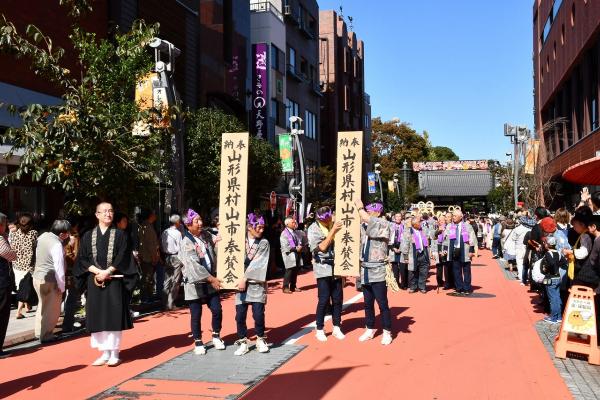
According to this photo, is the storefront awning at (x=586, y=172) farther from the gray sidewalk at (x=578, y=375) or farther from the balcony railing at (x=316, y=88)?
the balcony railing at (x=316, y=88)

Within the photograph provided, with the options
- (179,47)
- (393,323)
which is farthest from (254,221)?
(179,47)

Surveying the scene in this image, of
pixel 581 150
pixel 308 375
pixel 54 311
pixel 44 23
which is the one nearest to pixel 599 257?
pixel 308 375

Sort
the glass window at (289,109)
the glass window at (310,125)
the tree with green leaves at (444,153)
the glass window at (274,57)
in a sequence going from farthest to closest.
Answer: the tree with green leaves at (444,153) → the glass window at (310,125) → the glass window at (289,109) → the glass window at (274,57)

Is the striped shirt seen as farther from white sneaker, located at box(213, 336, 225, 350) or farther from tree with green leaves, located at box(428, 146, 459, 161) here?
tree with green leaves, located at box(428, 146, 459, 161)

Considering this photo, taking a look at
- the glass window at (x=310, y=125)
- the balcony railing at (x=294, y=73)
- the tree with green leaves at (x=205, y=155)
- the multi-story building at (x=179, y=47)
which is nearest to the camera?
the multi-story building at (x=179, y=47)

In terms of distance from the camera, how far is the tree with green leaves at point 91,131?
9828 millimetres

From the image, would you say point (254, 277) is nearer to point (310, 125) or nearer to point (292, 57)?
point (292, 57)

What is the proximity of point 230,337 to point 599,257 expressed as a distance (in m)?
4.96

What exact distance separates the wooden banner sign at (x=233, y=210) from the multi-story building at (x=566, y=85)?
752 inches

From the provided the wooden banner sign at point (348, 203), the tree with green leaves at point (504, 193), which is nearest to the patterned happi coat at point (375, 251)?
the wooden banner sign at point (348, 203)

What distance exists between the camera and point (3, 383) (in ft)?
21.8

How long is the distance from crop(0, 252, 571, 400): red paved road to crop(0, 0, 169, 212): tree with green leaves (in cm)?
255

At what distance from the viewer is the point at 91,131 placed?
33.2ft

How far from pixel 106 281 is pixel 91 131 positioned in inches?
143
